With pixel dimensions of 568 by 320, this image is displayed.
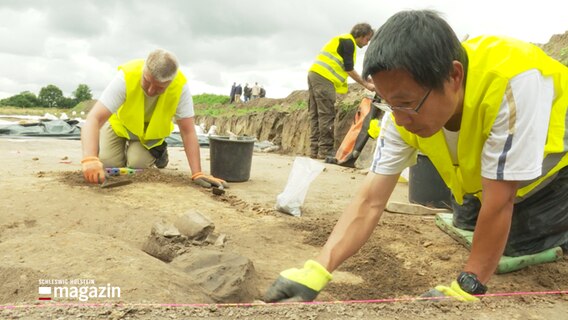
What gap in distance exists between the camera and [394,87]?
1619 millimetres

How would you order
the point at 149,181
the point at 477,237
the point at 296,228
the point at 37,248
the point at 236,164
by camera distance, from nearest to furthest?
the point at 477,237
the point at 37,248
the point at 296,228
the point at 149,181
the point at 236,164

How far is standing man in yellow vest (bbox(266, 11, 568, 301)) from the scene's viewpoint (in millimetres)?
1593

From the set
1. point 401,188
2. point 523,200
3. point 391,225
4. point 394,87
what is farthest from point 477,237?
point 401,188

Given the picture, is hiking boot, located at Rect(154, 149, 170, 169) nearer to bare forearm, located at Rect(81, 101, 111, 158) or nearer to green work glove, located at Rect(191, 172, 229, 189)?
Result: green work glove, located at Rect(191, 172, 229, 189)

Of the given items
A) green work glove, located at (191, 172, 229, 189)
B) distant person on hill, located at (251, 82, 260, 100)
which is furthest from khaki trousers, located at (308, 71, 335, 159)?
distant person on hill, located at (251, 82, 260, 100)

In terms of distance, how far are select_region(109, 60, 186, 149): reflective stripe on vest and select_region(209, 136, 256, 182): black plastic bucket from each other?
56 cm

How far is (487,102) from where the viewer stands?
1.75 m

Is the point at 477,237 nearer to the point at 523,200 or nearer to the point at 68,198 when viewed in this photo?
the point at 523,200

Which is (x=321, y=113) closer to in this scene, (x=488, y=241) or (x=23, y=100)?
(x=488, y=241)

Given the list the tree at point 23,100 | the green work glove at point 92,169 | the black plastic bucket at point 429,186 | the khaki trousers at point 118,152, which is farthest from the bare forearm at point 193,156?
the tree at point 23,100

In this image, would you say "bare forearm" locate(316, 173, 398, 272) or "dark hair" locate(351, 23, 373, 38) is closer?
"bare forearm" locate(316, 173, 398, 272)

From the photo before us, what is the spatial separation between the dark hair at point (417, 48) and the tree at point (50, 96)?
171 feet

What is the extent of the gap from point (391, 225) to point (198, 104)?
88.3 feet

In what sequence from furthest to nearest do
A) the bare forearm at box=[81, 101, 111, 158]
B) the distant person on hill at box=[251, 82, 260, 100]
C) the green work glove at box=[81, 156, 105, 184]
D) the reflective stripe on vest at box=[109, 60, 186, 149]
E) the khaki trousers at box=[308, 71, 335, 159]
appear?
the distant person on hill at box=[251, 82, 260, 100] → the khaki trousers at box=[308, 71, 335, 159] → the reflective stripe on vest at box=[109, 60, 186, 149] → the bare forearm at box=[81, 101, 111, 158] → the green work glove at box=[81, 156, 105, 184]
